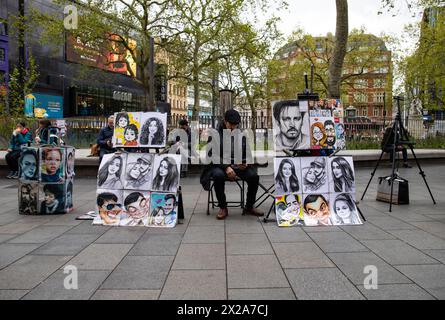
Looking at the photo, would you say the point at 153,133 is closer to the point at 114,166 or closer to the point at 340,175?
the point at 114,166

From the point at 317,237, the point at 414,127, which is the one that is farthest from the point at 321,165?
the point at 414,127

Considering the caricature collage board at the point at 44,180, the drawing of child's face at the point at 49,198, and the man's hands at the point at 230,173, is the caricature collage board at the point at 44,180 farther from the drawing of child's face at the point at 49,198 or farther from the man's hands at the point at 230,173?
the man's hands at the point at 230,173

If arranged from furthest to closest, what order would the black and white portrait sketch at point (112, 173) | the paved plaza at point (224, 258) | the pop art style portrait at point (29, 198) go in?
1. the pop art style portrait at point (29, 198)
2. the black and white portrait sketch at point (112, 173)
3. the paved plaza at point (224, 258)

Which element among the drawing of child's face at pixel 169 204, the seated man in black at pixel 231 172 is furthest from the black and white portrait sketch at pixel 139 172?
the seated man in black at pixel 231 172

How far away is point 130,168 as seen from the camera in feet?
21.0

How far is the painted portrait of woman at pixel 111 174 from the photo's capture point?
6363mm

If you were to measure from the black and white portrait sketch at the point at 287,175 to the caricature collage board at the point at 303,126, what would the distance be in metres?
0.25

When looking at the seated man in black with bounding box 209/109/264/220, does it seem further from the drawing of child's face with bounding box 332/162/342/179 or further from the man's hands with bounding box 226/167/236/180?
the drawing of child's face with bounding box 332/162/342/179

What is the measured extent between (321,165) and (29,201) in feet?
15.9

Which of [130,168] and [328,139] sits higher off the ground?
[328,139]

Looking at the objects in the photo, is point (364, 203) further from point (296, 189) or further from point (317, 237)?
point (317, 237)

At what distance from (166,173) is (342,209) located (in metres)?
2.75
